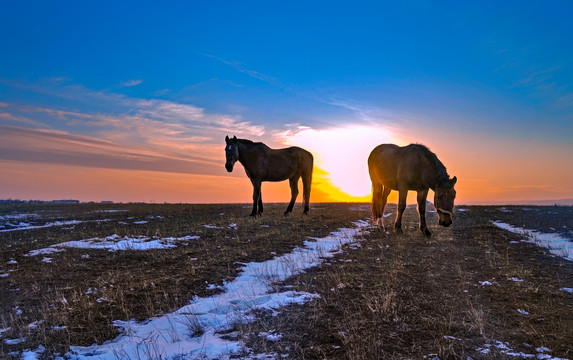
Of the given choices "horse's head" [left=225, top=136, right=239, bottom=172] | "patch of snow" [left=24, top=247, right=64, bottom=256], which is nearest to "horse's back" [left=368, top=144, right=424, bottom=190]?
"horse's head" [left=225, top=136, right=239, bottom=172]

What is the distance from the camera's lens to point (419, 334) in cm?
428

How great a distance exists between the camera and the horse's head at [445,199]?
1239 centimetres

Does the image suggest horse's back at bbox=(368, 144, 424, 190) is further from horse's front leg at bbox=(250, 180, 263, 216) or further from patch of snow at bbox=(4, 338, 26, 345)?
patch of snow at bbox=(4, 338, 26, 345)

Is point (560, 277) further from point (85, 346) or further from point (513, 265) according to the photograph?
point (85, 346)

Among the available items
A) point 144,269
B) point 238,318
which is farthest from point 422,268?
point 144,269

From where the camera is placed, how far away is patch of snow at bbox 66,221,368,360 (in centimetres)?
403

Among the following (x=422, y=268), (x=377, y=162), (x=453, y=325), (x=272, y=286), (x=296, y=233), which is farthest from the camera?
(x=377, y=162)

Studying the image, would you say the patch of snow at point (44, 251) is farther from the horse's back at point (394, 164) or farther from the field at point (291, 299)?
the horse's back at point (394, 164)

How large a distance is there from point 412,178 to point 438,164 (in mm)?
1067

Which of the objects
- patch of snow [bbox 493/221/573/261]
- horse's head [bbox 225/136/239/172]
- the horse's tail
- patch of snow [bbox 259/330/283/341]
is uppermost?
horse's head [bbox 225/136/239/172]

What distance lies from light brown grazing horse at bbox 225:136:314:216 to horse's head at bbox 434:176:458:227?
8718mm

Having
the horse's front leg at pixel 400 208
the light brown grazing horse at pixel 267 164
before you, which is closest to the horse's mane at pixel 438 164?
the horse's front leg at pixel 400 208

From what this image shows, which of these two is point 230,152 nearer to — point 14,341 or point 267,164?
point 267,164

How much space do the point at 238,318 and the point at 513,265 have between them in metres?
6.91
